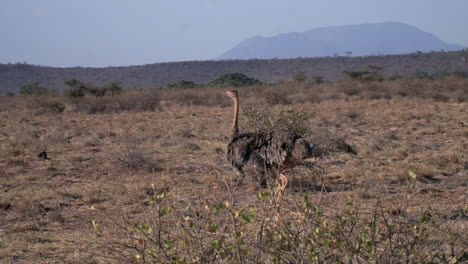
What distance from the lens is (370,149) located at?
11.4m

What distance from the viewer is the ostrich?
21.5 feet

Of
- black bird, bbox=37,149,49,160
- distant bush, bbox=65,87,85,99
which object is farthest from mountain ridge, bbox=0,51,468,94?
black bird, bbox=37,149,49,160

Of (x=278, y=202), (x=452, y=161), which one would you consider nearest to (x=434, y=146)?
(x=452, y=161)

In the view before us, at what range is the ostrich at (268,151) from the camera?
6.56 m

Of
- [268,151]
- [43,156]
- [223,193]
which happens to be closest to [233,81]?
[43,156]

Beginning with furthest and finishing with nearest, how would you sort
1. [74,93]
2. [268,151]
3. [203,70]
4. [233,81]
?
[203,70], [233,81], [74,93], [268,151]

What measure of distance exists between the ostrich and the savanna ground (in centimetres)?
36

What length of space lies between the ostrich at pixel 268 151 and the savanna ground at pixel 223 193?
0.36 meters

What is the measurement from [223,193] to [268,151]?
0.99 meters

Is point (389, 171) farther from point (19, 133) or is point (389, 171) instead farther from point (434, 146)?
point (19, 133)

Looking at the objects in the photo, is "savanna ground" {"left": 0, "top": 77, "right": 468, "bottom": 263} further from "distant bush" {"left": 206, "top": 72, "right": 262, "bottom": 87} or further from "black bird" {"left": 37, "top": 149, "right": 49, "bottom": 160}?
"distant bush" {"left": 206, "top": 72, "right": 262, "bottom": 87}

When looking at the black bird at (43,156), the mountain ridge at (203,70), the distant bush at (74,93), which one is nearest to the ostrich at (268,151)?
the black bird at (43,156)

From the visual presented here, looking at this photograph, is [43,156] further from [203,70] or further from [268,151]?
[203,70]

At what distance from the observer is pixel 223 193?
24.6 ft
